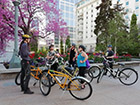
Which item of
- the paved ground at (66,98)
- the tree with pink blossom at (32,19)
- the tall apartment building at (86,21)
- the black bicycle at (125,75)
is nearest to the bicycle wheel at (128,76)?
the black bicycle at (125,75)

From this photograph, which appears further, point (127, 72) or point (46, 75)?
point (127, 72)

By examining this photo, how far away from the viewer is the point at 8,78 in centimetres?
603

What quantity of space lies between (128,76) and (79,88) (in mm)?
2573

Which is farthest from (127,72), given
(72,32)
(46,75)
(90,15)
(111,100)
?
(72,32)

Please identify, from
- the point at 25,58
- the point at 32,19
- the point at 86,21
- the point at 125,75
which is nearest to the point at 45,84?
the point at 25,58

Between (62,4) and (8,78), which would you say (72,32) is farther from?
(8,78)

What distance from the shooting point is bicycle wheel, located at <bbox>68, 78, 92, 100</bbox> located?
357 cm

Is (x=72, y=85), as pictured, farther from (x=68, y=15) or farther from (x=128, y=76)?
(x=68, y=15)

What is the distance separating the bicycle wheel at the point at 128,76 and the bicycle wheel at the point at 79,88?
2301 mm

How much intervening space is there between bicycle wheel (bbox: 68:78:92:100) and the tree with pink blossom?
19.3 feet

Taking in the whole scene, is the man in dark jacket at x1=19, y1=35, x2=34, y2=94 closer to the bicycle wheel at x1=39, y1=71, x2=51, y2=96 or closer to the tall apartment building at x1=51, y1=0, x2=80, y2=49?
the bicycle wheel at x1=39, y1=71, x2=51, y2=96

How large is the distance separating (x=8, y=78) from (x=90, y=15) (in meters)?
59.7

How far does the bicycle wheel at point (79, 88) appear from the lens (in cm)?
357

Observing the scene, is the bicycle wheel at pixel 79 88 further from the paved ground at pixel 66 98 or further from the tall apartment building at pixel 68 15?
the tall apartment building at pixel 68 15
